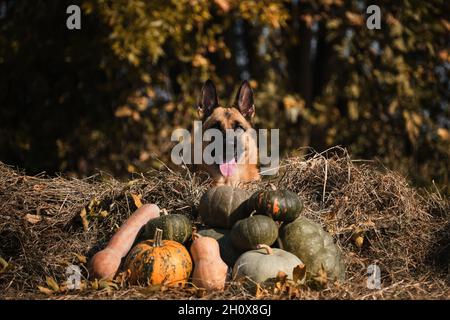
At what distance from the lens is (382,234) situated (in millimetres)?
4680

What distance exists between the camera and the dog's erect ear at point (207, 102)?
707cm

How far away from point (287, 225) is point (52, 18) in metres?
6.96

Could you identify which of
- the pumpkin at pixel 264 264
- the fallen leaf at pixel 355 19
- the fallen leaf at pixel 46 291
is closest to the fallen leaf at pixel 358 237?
the pumpkin at pixel 264 264

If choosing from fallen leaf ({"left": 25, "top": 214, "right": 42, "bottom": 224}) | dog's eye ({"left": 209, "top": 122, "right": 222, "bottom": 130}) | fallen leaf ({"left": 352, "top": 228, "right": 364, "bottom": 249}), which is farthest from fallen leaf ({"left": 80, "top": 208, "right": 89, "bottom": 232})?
dog's eye ({"left": 209, "top": 122, "right": 222, "bottom": 130})

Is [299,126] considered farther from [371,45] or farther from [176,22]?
[176,22]

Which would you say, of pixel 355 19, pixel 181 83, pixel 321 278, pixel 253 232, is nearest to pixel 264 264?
pixel 253 232

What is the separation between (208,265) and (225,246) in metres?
0.34

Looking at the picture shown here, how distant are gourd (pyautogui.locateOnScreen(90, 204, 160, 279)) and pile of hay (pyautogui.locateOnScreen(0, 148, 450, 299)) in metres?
0.21

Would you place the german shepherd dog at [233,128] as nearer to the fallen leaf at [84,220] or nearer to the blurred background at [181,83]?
the blurred background at [181,83]

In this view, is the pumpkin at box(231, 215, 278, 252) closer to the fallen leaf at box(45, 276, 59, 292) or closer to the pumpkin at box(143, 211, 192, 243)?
the pumpkin at box(143, 211, 192, 243)

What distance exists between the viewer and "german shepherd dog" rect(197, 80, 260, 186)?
22.0 feet

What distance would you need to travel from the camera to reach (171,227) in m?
4.21
